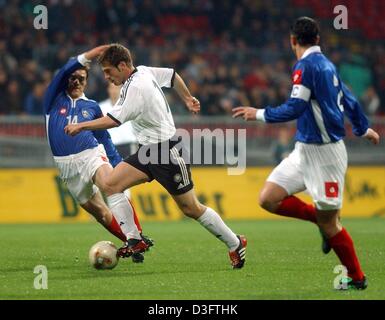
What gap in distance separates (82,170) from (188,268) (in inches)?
65.4

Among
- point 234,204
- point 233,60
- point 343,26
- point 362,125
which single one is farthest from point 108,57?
point 343,26

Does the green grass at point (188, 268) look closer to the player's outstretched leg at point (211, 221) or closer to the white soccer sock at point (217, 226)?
the player's outstretched leg at point (211, 221)

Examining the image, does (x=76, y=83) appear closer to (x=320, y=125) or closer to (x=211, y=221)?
(x=211, y=221)

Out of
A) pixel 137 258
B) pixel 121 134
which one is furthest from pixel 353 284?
pixel 121 134

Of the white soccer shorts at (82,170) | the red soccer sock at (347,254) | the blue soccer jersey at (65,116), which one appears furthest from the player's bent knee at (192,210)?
the red soccer sock at (347,254)

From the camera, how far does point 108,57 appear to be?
8.88m

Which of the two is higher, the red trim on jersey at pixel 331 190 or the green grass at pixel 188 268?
the red trim on jersey at pixel 331 190

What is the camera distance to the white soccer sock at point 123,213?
9266 millimetres

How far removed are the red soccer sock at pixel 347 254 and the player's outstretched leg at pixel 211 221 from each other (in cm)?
162

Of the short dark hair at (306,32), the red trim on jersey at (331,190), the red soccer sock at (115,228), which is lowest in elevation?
the red soccer sock at (115,228)

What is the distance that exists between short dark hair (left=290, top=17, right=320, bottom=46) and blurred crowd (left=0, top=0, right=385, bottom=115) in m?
10.6

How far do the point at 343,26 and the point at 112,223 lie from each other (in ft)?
41.5

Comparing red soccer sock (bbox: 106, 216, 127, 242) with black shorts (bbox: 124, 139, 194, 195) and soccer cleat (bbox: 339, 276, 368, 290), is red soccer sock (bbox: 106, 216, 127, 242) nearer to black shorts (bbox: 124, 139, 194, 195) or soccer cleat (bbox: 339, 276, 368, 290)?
black shorts (bbox: 124, 139, 194, 195)

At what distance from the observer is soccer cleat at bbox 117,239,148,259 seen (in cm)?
923
